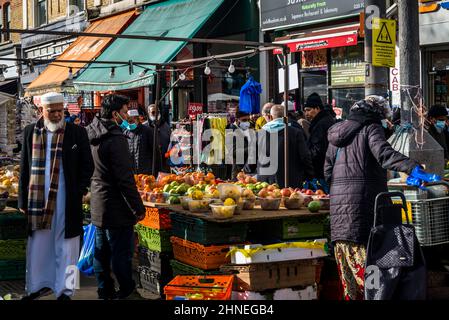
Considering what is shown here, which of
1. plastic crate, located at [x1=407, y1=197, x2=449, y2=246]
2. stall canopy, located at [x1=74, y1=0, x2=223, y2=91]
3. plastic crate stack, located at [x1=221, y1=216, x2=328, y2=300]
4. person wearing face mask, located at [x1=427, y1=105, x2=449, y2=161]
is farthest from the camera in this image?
stall canopy, located at [x1=74, y1=0, x2=223, y2=91]

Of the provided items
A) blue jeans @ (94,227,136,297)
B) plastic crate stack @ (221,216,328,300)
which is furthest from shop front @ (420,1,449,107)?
blue jeans @ (94,227,136,297)

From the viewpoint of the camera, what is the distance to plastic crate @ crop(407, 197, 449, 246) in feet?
17.4

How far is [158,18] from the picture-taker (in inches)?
810

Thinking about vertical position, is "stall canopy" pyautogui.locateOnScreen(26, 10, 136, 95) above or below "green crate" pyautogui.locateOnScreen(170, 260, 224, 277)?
above

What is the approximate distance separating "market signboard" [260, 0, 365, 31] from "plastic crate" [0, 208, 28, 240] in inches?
324

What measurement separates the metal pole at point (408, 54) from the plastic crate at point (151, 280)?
9.75ft

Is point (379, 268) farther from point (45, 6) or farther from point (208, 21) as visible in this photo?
point (45, 6)

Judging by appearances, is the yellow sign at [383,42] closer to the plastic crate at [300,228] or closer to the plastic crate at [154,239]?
the plastic crate at [300,228]

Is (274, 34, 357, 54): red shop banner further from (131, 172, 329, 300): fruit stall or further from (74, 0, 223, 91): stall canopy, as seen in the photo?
(131, 172, 329, 300): fruit stall

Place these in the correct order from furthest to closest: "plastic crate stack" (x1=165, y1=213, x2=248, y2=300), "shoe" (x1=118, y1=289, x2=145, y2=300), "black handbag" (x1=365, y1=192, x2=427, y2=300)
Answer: "shoe" (x1=118, y1=289, x2=145, y2=300) → "plastic crate stack" (x1=165, y1=213, x2=248, y2=300) → "black handbag" (x1=365, y1=192, x2=427, y2=300)

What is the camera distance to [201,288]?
5809 millimetres

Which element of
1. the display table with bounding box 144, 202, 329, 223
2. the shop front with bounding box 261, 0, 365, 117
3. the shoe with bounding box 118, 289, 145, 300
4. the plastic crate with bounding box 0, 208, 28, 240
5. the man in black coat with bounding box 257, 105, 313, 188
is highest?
the shop front with bounding box 261, 0, 365, 117

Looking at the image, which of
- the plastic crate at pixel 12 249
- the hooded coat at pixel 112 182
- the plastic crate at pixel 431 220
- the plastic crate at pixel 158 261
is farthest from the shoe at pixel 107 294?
the plastic crate at pixel 431 220

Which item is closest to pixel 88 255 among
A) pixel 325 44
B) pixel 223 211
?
pixel 223 211
